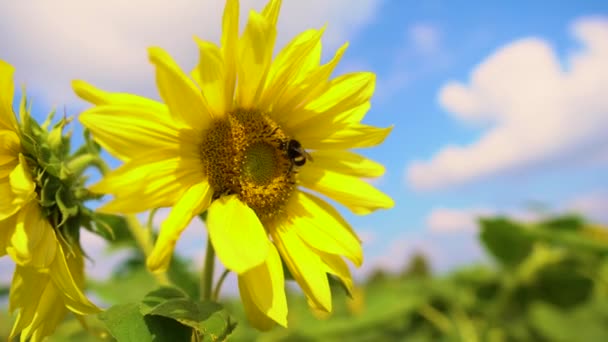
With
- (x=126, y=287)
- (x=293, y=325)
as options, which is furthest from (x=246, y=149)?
(x=293, y=325)

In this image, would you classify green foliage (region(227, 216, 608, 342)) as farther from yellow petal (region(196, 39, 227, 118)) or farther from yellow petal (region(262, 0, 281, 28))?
yellow petal (region(262, 0, 281, 28))

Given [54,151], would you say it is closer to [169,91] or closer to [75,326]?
[169,91]

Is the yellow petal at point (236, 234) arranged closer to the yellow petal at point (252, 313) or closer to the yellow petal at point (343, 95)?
the yellow petal at point (252, 313)

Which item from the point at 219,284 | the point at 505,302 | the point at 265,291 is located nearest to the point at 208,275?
the point at 219,284

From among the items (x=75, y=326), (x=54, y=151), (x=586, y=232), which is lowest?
(x=75, y=326)

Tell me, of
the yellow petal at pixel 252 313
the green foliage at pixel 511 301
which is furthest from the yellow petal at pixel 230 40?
the green foliage at pixel 511 301
